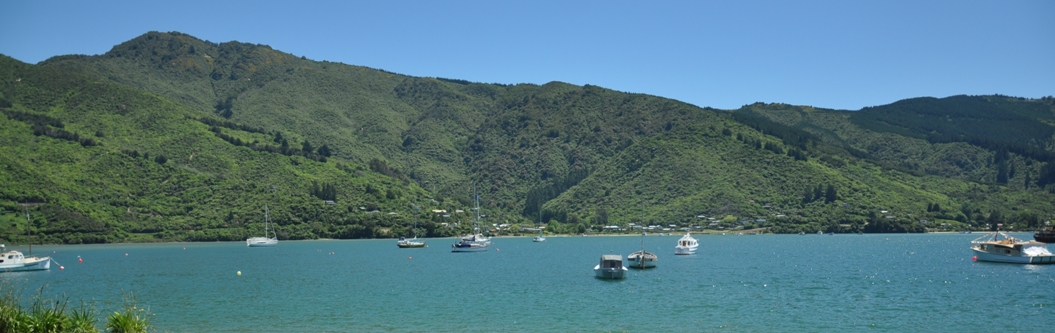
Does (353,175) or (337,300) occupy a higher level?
(353,175)

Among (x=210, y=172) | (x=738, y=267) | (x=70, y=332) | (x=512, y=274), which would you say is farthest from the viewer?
(x=210, y=172)

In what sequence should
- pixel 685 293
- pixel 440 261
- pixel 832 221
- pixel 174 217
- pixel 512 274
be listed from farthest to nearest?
pixel 832 221
pixel 174 217
pixel 440 261
pixel 512 274
pixel 685 293

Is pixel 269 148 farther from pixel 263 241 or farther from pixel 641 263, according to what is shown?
pixel 641 263

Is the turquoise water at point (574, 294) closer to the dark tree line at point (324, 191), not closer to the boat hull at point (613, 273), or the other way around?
the boat hull at point (613, 273)

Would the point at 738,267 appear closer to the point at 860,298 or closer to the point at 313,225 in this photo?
the point at 860,298

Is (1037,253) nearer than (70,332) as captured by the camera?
No

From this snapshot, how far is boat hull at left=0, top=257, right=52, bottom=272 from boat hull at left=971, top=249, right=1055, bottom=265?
96.6m

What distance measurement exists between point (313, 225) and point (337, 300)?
106581mm

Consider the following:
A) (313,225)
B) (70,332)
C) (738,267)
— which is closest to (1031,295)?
(738,267)

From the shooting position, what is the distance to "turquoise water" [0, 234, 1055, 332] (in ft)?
134

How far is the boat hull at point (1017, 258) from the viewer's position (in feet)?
257

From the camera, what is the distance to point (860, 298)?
5044cm

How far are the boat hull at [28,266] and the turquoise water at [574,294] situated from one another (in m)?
3.15

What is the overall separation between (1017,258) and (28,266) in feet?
324
